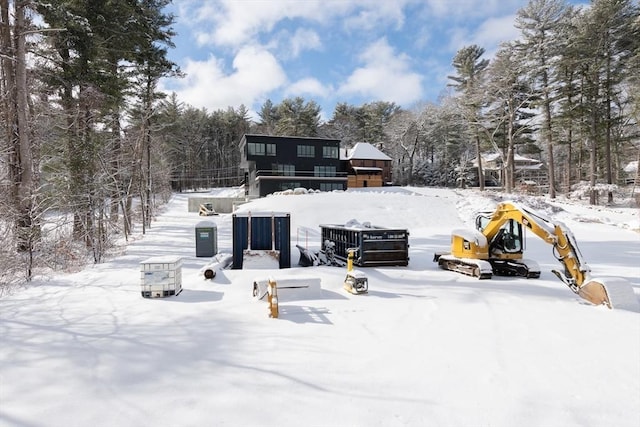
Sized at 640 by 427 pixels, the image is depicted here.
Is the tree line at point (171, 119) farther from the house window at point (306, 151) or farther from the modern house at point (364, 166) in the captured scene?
the house window at point (306, 151)

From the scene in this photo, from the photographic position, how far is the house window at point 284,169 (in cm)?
3866

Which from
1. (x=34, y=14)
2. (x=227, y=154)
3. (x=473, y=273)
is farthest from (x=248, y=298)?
(x=227, y=154)

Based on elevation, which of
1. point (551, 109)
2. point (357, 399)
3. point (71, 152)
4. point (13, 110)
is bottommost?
point (357, 399)

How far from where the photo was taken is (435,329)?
5820mm

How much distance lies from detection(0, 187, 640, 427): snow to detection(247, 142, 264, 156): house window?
29880mm

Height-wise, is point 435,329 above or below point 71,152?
below

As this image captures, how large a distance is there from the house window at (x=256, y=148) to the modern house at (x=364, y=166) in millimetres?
12670

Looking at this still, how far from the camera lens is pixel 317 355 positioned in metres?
4.71

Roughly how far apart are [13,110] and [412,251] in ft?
50.2

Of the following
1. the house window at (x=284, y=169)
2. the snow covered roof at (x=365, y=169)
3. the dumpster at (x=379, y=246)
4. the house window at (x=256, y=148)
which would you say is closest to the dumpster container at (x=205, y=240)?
the dumpster at (x=379, y=246)

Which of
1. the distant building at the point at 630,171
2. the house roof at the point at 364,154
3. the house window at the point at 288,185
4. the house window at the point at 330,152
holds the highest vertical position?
the house roof at the point at 364,154

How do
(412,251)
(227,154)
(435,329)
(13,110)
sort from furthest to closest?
1. (227,154)
2. (412,251)
3. (13,110)
4. (435,329)

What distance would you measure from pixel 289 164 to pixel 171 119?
15122 mm

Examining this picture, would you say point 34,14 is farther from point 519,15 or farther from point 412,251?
point 519,15
